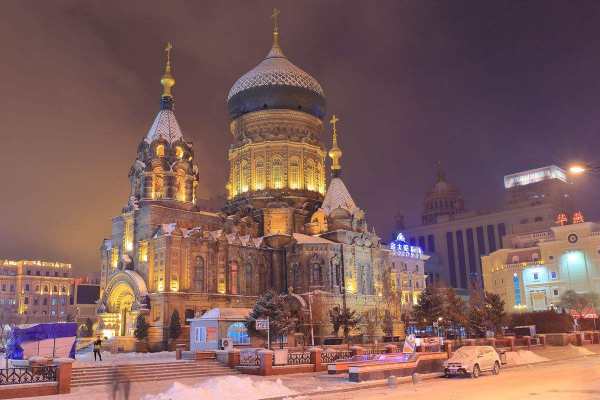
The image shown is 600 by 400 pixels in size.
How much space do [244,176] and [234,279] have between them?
14.3 meters

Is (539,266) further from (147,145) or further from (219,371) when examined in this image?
(219,371)

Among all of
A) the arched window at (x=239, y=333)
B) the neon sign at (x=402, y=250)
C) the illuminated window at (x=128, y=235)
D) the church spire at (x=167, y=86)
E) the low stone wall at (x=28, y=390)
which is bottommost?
the low stone wall at (x=28, y=390)

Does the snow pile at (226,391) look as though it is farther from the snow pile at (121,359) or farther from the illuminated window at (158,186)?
the illuminated window at (158,186)

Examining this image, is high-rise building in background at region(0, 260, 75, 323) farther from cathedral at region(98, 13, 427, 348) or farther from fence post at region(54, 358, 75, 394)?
fence post at region(54, 358, 75, 394)

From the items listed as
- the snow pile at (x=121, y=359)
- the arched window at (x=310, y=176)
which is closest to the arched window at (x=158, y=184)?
the snow pile at (x=121, y=359)

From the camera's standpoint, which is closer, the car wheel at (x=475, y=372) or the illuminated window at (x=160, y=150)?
the car wheel at (x=475, y=372)

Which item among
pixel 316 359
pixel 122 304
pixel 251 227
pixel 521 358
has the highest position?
pixel 251 227

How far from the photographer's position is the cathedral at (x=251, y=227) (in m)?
46.7

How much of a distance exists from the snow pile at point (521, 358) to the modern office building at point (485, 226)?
70.9 metres

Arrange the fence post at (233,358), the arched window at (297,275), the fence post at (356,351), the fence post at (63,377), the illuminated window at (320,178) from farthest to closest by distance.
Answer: the illuminated window at (320,178) < the arched window at (297,275) < the fence post at (356,351) < the fence post at (233,358) < the fence post at (63,377)

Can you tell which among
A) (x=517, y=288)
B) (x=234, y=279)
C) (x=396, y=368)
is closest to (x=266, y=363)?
(x=396, y=368)

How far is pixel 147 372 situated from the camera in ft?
83.9

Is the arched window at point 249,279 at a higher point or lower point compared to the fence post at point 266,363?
higher

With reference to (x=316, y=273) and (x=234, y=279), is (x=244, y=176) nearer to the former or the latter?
(x=234, y=279)
